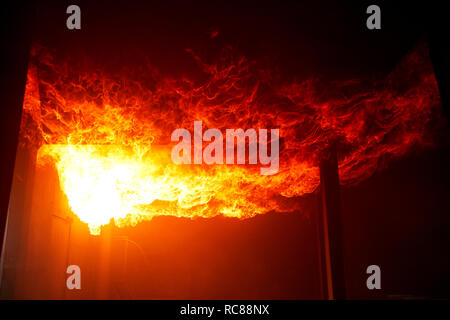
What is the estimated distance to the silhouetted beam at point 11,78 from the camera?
1923 mm


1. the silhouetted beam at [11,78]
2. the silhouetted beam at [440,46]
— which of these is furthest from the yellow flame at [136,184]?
the silhouetted beam at [440,46]

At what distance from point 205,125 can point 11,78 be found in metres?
3.08

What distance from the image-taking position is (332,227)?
4.08m

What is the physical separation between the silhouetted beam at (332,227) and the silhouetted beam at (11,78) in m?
3.60

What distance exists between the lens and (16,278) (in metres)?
4.64

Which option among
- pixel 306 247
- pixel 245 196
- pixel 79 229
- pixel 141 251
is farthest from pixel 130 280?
pixel 306 247

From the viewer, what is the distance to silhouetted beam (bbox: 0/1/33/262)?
1923 mm

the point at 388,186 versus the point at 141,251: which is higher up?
the point at 388,186

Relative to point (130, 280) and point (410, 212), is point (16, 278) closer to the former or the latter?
point (130, 280)

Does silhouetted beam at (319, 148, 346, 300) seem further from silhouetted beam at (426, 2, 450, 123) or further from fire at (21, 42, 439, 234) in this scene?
silhouetted beam at (426, 2, 450, 123)

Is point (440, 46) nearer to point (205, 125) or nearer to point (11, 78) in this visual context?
point (11, 78)

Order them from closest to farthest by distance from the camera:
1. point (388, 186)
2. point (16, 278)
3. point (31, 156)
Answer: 1. point (16, 278)
2. point (31, 156)
3. point (388, 186)

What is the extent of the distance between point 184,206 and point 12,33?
14.2ft

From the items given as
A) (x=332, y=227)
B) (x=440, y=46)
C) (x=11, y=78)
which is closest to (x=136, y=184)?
(x=332, y=227)
